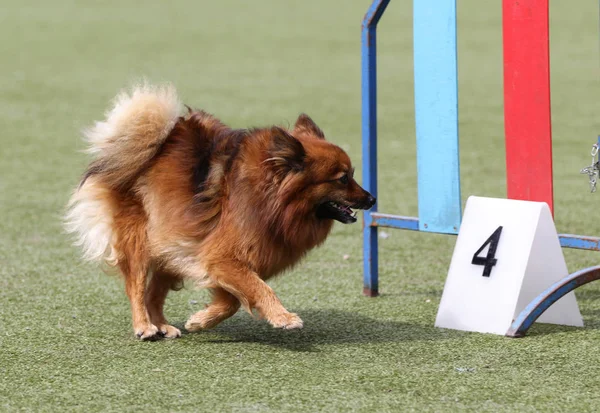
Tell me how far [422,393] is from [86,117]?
27.6 ft

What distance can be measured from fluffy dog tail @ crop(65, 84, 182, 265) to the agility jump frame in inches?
51.5

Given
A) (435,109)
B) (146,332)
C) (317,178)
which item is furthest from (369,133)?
(146,332)

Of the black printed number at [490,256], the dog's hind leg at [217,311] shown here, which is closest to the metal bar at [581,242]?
the black printed number at [490,256]

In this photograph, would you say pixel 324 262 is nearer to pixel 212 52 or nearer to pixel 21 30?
pixel 212 52

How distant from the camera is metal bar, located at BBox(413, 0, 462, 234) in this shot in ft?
16.7

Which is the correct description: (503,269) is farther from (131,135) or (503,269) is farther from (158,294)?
(131,135)

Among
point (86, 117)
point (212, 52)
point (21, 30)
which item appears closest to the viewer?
point (86, 117)

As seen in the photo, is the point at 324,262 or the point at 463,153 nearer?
the point at 324,262

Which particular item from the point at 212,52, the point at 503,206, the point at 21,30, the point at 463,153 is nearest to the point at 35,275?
the point at 503,206

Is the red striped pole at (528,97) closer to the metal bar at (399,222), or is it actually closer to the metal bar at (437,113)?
the metal bar at (399,222)

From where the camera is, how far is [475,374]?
397 centimetres

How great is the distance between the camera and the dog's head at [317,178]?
14.4 feet

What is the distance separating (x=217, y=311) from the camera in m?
4.63

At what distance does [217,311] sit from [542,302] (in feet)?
4.96
